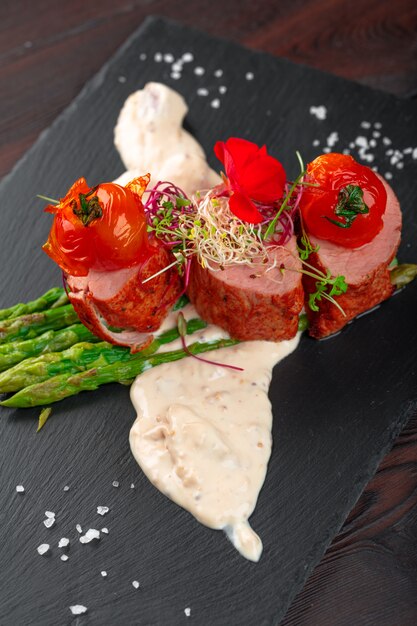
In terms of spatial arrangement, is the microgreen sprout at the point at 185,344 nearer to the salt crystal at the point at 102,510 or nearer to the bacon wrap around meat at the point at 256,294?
the bacon wrap around meat at the point at 256,294

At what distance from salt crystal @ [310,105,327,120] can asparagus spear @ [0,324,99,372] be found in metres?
2.60

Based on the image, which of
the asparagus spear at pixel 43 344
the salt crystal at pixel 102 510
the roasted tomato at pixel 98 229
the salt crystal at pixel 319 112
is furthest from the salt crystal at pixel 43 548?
the salt crystal at pixel 319 112

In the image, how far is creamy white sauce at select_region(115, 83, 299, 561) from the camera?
4.73 m

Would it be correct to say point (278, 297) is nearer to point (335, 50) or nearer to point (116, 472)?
point (116, 472)

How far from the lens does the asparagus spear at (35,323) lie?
5.36m

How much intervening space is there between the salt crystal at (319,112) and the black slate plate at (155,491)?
18 centimetres

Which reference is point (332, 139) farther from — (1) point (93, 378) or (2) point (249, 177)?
(1) point (93, 378)

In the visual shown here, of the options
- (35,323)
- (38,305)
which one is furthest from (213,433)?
(38,305)

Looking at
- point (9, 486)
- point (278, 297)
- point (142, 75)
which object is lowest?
point (9, 486)

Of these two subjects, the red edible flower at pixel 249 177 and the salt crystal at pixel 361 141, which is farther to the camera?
the salt crystal at pixel 361 141

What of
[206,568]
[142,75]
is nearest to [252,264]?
[206,568]

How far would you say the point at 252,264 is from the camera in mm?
4918

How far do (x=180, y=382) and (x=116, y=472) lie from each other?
66 cm

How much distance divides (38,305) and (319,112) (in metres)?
2.72
